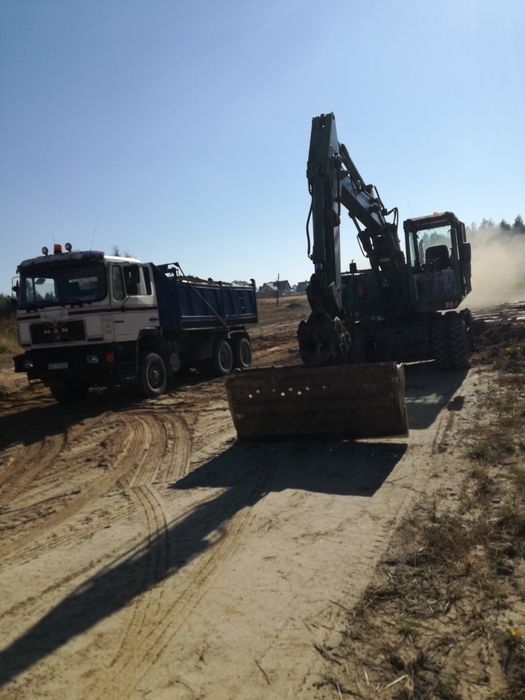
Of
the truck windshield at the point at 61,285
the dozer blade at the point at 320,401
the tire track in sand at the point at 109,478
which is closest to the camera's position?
the tire track in sand at the point at 109,478

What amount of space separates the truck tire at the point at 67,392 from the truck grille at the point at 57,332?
1081 millimetres

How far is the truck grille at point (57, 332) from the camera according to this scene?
37.0 ft

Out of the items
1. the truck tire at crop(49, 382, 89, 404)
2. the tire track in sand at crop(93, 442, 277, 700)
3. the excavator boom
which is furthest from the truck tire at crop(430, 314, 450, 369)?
the tire track in sand at crop(93, 442, 277, 700)

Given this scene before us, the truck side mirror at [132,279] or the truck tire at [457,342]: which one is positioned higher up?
the truck side mirror at [132,279]

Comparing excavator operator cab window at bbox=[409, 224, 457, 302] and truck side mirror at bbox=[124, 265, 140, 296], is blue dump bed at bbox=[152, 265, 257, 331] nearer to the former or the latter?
truck side mirror at bbox=[124, 265, 140, 296]

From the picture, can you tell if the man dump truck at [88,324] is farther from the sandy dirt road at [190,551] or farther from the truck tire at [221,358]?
the truck tire at [221,358]

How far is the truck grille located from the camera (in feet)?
37.0

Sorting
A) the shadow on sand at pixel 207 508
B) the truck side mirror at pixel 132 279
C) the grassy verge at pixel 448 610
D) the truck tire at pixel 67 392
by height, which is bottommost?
the grassy verge at pixel 448 610

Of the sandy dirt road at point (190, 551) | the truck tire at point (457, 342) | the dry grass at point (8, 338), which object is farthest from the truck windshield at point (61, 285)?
the dry grass at point (8, 338)

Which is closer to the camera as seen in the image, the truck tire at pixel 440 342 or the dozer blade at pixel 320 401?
the dozer blade at pixel 320 401

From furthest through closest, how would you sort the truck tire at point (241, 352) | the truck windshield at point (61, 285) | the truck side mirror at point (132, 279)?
the truck tire at point (241, 352), the truck side mirror at point (132, 279), the truck windshield at point (61, 285)

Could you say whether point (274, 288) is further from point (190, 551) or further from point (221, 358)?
point (190, 551)

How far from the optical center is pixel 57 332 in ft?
37.2

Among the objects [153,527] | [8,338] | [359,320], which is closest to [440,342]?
[359,320]
